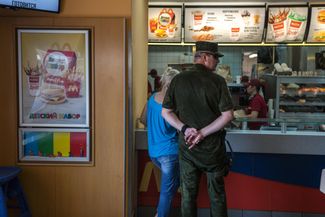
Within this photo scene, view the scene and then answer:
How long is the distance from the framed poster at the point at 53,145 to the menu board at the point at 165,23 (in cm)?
332

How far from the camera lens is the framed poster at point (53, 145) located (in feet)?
12.0

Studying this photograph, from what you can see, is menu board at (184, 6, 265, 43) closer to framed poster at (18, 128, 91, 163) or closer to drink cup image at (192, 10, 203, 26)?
drink cup image at (192, 10, 203, 26)

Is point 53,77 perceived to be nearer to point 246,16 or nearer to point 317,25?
point 246,16

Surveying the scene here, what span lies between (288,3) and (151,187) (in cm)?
392

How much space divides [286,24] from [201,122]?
13.2 ft

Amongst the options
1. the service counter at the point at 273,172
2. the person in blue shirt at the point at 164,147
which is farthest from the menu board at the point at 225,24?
the person in blue shirt at the point at 164,147

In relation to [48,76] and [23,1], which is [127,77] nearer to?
[48,76]

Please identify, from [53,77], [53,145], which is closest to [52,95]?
[53,77]

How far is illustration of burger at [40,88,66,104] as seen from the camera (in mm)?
3619

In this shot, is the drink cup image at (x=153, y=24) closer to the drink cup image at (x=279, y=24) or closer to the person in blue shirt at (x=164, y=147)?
the drink cup image at (x=279, y=24)

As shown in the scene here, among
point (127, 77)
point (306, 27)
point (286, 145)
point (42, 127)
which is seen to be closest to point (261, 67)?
point (306, 27)

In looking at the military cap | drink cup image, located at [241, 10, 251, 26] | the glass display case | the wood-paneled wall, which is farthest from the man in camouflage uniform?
drink cup image, located at [241, 10, 251, 26]

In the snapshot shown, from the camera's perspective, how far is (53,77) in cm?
361

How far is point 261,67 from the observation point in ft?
23.7
